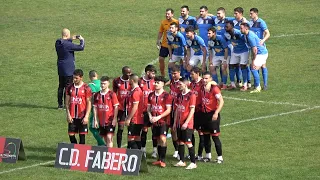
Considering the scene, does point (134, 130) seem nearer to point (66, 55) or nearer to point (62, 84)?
point (66, 55)

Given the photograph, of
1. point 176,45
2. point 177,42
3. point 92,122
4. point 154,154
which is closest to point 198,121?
point 154,154

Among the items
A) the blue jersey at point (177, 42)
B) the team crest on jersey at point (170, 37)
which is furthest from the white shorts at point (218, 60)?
the team crest on jersey at point (170, 37)

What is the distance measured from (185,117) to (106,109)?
194 centimetres

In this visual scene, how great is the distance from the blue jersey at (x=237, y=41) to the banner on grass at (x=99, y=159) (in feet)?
33.2

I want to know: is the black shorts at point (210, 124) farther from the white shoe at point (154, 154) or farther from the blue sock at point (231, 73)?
the blue sock at point (231, 73)

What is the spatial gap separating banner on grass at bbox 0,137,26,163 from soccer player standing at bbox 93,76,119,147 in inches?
77.8

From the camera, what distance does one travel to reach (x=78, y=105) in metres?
22.9

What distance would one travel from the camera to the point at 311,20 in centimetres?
4241

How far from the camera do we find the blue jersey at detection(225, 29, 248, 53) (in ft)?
99.8

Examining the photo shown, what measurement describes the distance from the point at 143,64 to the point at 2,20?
10.6 metres

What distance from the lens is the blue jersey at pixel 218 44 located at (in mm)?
30422

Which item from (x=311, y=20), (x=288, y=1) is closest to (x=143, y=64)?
(x=311, y=20)

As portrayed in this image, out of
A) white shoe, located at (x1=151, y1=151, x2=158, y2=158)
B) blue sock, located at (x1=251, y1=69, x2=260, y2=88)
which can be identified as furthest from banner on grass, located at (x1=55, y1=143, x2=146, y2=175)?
blue sock, located at (x1=251, y1=69, x2=260, y2=88)

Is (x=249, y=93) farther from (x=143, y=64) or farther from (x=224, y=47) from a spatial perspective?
(x=143, y=64)
